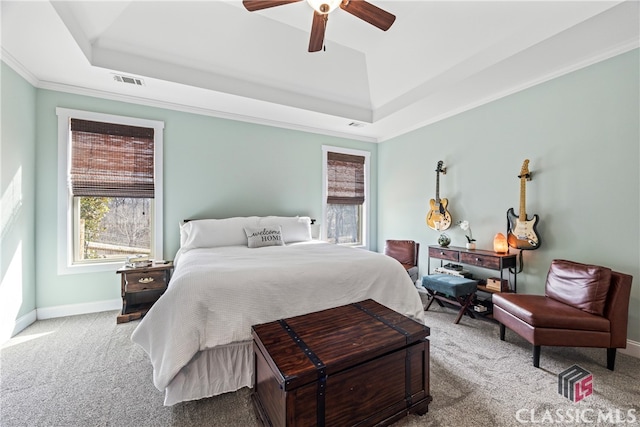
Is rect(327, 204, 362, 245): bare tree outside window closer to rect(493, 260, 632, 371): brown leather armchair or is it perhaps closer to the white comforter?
the white comforter

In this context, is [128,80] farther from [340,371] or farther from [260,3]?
[340,371]

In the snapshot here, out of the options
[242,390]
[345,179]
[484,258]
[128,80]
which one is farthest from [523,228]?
[128,80]

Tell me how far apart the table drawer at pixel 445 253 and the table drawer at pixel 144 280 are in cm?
342

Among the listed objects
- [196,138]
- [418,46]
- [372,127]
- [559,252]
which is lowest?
[559,252]

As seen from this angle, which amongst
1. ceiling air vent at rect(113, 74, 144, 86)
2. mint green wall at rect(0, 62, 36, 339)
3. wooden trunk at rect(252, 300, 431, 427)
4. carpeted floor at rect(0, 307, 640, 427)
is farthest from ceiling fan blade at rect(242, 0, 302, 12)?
carpeted floor at rect(0, 307, 640, 427)

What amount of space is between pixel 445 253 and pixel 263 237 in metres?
2.37

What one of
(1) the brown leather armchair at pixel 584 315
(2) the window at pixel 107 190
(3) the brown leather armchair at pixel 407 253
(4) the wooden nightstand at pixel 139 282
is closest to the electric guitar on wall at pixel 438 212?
(3) the brown leather armchair at pixel 407 253

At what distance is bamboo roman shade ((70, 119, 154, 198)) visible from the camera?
324 centimetres

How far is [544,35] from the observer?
2.35m

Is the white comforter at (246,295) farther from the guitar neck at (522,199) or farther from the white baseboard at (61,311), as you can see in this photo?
the white baseboard at (61,311)

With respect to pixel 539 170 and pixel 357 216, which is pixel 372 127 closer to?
pixel 357 216

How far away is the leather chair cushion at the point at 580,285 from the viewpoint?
2160 millimetres

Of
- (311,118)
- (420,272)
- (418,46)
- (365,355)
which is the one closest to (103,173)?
(311,118)

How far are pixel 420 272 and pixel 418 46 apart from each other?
3195mm
